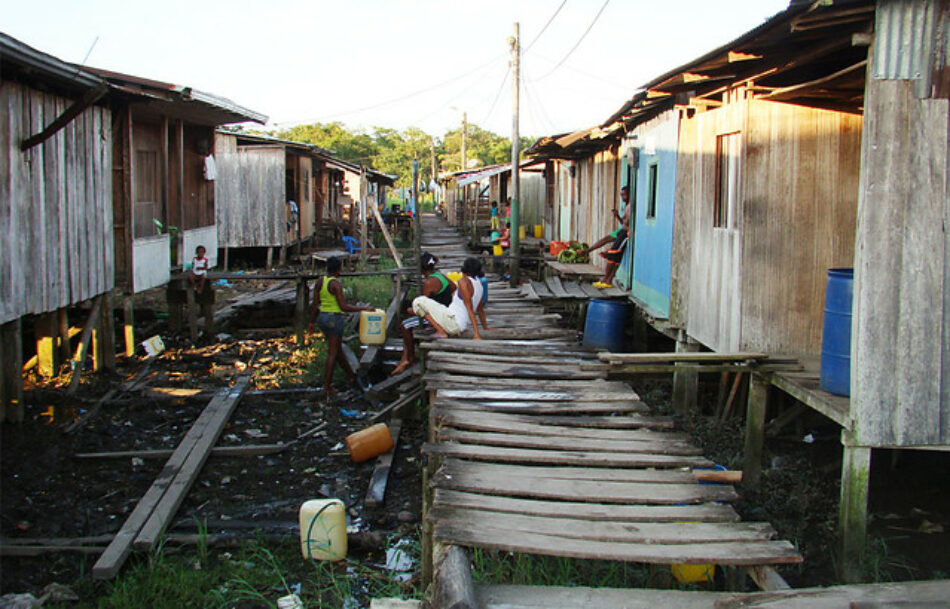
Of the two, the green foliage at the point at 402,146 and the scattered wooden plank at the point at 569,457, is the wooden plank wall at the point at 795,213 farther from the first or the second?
the green foliage at the point at 402,146

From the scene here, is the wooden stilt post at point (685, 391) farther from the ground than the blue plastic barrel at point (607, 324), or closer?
closer

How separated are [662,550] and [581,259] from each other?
11651mm

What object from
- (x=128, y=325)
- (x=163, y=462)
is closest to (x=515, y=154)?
(x=128, y=325)

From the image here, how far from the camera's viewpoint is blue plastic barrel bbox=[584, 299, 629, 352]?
8.98 metres

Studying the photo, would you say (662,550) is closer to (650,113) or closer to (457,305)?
(457,305)

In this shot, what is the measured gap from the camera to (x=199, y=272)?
12.9 metres

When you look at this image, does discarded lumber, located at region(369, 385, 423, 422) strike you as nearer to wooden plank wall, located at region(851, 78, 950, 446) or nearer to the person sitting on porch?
the person sitting on porch

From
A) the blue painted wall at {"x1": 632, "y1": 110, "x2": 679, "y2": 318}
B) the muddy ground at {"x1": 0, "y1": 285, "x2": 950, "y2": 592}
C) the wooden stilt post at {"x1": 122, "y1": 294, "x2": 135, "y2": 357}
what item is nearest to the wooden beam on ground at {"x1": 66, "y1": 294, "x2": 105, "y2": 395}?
the muddy ground at {"x1": 0, "y1": 285, "x2": 950, "y2": 592}

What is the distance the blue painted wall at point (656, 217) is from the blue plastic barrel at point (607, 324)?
27.5 inches

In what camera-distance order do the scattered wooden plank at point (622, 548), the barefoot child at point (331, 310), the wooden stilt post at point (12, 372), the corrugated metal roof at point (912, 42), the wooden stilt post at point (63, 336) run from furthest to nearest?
the barefoot child at point (331, 310) → the wooden stilt post at point (63, 336) → the wooden stilt post at point (12, 372) → the corrugated metal roof at point (912, 42) → the scattered wooden plank at point (622, 548)

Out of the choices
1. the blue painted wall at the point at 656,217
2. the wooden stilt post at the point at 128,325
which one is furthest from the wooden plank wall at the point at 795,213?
the wooden stilt post at the point at 128,325

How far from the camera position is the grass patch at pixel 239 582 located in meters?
5.16

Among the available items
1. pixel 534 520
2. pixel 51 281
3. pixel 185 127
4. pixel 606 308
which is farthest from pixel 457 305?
pixel 185 127

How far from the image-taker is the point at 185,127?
1451 cm
